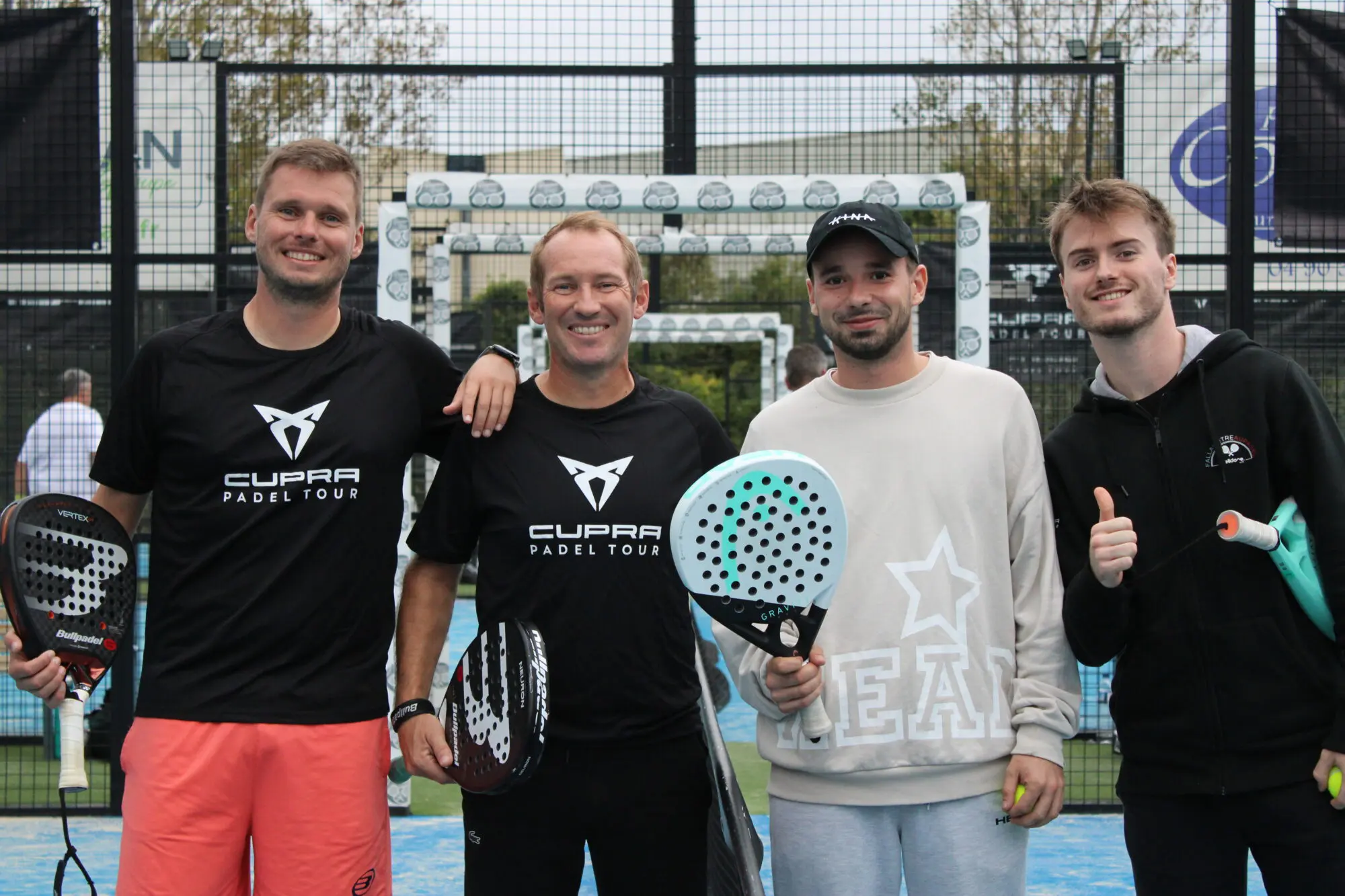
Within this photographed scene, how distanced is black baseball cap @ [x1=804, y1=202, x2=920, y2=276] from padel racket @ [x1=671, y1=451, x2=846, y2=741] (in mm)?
602

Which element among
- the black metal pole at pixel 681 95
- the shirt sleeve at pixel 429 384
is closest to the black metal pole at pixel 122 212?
the black metal pole at pixel 681 95

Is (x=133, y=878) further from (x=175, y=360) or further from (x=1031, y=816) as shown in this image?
(x=1031, y=816)

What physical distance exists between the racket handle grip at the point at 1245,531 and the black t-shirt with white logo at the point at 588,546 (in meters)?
0.98

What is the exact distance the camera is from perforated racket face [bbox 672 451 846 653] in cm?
222

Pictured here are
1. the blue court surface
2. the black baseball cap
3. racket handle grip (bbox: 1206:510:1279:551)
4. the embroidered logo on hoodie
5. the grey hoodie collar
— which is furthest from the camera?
the blue court surface

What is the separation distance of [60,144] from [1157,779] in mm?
4807

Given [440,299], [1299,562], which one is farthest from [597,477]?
[440,299]

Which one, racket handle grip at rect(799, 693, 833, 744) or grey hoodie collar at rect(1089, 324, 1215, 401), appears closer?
racket handle grip at rect(799, 693, 833, 744)

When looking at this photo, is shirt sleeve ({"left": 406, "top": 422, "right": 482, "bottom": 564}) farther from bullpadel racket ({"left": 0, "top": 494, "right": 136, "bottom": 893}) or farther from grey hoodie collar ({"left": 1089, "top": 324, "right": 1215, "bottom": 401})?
grey hoodie collar ({"left": 1089, "top": 324, "right": 1215, "bottom": 401})

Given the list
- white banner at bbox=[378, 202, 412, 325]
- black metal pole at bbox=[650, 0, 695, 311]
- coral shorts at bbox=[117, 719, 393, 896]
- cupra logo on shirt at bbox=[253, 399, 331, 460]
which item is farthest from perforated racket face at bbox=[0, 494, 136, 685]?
black metal pole at bbox=[650, 0, 695, 311]

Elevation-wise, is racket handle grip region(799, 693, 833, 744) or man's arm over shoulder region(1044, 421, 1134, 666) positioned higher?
man's arm over shoulder region(1044, 421, 1134, 666)

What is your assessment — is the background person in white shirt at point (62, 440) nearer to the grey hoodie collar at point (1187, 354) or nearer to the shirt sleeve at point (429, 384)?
the shirt sleeve at point (429, 384)

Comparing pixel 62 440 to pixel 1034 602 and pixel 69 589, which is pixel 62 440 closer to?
pixel 69 589

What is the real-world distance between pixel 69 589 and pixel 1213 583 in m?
2.36
